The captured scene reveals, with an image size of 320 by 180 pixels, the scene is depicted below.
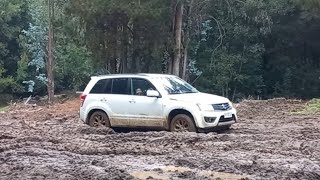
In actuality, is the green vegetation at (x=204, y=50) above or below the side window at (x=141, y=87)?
above

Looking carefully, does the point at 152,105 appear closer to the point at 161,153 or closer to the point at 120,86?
the point at 120,86

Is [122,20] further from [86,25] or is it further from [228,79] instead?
[228,79]

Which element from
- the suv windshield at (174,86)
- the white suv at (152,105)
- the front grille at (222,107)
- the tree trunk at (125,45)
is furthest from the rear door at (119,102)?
the tree trunk at (125,45)

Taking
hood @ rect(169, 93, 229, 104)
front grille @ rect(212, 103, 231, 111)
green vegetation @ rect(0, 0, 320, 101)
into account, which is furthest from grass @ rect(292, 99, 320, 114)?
green vegetation @ rect(0, 0, 320, 101)

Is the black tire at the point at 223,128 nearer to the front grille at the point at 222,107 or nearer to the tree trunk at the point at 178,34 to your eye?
the front grille at the point at 222,107

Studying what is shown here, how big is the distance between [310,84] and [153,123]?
28.0 meters

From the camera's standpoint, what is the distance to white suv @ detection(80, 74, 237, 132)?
1538 cm

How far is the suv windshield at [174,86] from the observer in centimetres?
1619

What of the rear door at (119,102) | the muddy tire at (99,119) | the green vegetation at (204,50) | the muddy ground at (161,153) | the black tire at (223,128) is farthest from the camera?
the green vegetation at (204,50)

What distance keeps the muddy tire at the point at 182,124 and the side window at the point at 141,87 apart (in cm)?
113

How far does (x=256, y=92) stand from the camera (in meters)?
43.2

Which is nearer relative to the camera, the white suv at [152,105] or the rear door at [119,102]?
the white suv at [152,105]

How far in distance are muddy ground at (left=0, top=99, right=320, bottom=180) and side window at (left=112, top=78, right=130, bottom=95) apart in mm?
1139

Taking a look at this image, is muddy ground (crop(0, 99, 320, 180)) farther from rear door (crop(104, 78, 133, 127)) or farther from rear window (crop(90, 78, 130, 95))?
rear window (crop(90, 78, 130, 95))
